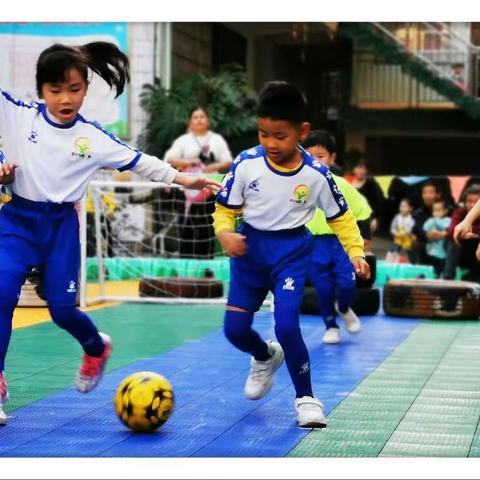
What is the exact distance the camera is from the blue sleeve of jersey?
513 cm

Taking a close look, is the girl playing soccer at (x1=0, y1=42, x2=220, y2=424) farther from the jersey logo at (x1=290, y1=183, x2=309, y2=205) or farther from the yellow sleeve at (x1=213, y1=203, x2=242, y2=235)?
the jersey logo at (x1=290, y1=183, x2=309, y2=205)

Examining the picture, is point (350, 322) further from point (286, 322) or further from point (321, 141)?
point (286, 322)

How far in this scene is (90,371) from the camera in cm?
542

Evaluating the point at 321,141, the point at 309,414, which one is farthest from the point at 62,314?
the point at 321,141

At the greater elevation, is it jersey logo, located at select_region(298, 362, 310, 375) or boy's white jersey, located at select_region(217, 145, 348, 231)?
boy's white jersey, located at select_region(217, 145, 348, 231)

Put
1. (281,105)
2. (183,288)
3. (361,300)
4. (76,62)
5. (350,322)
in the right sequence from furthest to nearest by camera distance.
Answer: (183,288) → (361,300) → (350,322) → (76,62) → (281,105)

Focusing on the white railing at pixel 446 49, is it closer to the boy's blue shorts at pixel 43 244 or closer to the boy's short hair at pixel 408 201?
the boy's short hair at pixel 408 201

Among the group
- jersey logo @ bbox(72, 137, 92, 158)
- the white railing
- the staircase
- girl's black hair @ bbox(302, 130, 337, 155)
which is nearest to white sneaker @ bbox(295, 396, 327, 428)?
jersey logo @ bbox(72, 137, 92, 158)

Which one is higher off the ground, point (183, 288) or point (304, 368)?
point (304, 368)

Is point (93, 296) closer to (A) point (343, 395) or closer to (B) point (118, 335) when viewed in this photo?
(B) point (118, 335)

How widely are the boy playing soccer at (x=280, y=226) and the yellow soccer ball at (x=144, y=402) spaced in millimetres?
501

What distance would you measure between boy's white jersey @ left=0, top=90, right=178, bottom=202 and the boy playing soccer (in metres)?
0.39

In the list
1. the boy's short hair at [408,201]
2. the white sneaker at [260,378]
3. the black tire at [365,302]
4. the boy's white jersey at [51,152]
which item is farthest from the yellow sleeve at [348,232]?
the boy's short hair at [408,201]

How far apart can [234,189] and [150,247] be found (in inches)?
→ 345
